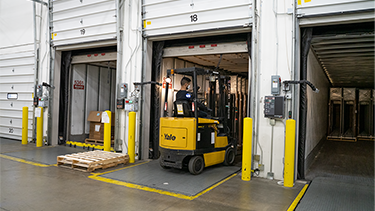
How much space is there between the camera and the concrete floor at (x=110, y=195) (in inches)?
169

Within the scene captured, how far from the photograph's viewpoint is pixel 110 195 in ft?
15.8

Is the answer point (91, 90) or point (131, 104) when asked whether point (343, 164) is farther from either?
point (91, 90)

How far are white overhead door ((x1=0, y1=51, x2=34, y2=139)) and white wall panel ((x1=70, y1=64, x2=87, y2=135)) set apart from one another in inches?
64.7

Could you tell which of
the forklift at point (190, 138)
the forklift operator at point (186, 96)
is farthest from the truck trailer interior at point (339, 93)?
the forklift operator at point (186, 96)

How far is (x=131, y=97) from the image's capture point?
26.4 ft

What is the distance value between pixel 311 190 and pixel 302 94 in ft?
6.97

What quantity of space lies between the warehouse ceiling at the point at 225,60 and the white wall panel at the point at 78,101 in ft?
14.9

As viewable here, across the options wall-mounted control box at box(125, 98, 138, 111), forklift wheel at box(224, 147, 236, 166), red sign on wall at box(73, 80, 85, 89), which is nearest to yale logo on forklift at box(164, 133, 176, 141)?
forklift wheel at box(224, 147, 236, 166)

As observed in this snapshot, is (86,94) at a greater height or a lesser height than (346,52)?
lesser

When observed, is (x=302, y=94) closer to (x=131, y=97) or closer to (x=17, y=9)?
(x=131, y=97)

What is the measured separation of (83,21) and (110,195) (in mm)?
6614

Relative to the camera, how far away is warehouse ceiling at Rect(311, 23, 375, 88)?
6069 mm

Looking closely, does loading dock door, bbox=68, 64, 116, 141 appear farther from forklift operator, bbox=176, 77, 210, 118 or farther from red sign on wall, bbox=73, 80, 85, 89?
forklift operator, bbox=176, 77, 210, 118

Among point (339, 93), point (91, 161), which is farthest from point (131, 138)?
point (339, 93)
